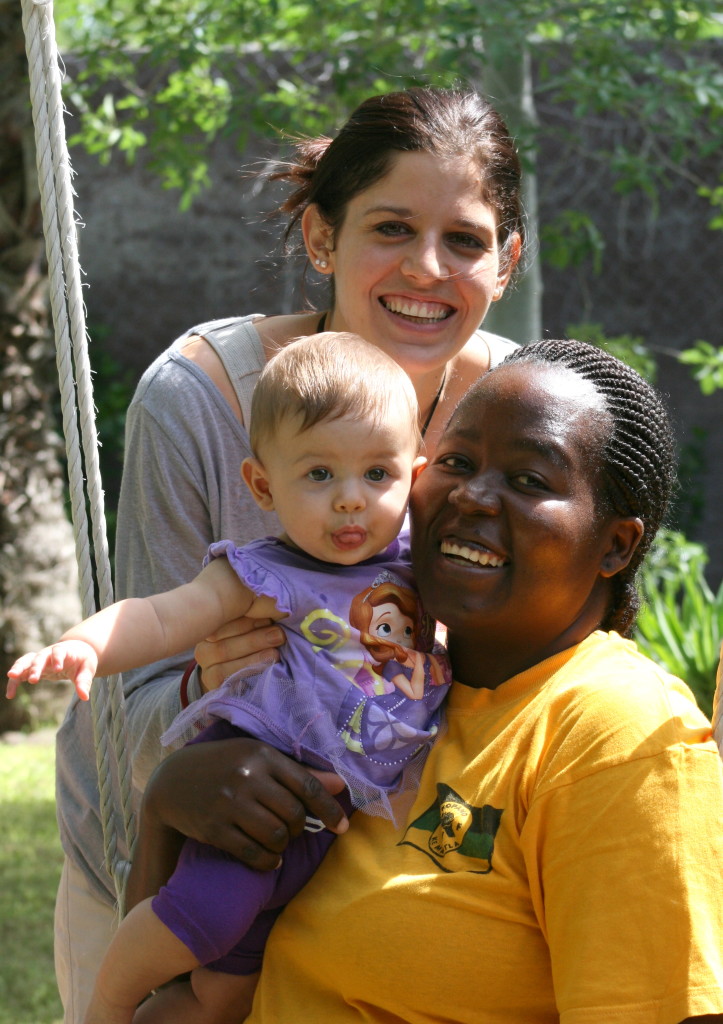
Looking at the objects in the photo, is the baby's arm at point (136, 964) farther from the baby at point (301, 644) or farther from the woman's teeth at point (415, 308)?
the woman's teeth at point (415, 308)

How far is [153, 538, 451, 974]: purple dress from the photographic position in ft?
5.55

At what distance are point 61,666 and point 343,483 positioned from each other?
481mm

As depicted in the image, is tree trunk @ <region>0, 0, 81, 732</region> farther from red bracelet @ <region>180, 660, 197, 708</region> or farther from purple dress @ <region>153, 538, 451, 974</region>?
purple dress @ <region>153, 538, 451, 974</region>

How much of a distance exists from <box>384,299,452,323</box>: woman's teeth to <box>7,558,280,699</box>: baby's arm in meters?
0.67

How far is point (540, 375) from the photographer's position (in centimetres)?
174

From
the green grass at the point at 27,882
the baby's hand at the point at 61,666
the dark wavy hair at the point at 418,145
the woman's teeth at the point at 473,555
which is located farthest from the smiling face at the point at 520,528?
the green grass at the point at 27,882

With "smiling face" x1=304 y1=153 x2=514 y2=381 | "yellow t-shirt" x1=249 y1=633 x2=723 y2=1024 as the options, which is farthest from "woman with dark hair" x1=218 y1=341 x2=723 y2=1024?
"smiling face" x1=304 y1=153 x2=514 y2=381

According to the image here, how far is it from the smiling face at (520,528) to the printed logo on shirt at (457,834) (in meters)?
0.22

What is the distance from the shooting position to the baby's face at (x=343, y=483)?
181 centimetres

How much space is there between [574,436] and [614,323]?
5.76 m

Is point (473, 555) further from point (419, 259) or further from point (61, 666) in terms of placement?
point (419, 259)

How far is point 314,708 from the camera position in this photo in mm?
1746

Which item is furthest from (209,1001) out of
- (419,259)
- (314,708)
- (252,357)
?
(419,259)

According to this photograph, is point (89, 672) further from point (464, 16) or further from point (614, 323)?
point (614, 323)
